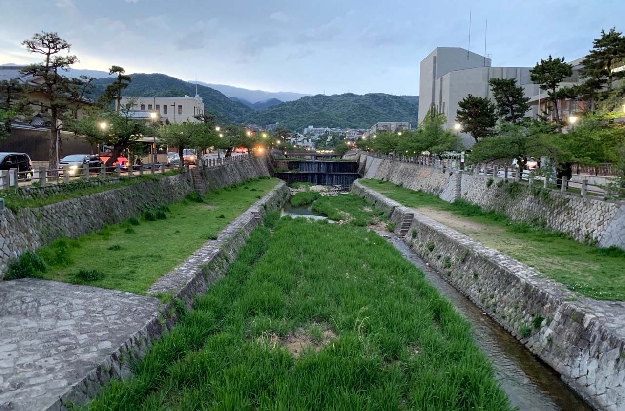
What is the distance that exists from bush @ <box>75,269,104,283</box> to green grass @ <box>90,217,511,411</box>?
9.00 ft

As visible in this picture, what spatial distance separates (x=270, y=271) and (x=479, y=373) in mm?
8095

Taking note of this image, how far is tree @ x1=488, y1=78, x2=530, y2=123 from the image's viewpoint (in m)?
45.2

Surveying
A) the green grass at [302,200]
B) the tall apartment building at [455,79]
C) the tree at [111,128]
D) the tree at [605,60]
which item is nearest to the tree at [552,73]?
the tree at [605,60]

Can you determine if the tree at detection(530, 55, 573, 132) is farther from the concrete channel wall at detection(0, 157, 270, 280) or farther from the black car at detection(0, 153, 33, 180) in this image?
the black car at detection(0, 153, 33, 180)

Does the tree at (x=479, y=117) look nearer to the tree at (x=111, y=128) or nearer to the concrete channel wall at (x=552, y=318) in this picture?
the concrete channel wall at (x=552, y=318)

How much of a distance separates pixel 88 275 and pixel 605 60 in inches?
1393

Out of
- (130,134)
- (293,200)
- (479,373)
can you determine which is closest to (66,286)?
(479,373)

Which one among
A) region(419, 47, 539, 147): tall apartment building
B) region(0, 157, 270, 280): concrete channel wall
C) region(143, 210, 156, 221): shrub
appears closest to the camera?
region(0, 157, 270, 280): concrete channel wall

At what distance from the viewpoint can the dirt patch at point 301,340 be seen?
9.58m

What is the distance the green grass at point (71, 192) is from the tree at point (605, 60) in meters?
30.6

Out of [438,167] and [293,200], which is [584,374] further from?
[293,200]

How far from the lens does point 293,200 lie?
4538 cm

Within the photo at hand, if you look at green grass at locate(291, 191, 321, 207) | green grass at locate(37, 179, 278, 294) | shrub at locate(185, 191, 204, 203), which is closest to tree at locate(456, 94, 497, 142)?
green grass at locate(291, 191, 321, 207)

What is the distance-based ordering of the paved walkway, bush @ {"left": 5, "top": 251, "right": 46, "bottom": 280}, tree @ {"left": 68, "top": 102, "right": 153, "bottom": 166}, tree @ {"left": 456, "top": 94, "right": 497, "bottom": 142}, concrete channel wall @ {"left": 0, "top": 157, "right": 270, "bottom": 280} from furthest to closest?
tree @ {"left": 456, "top": 94, "right": 497, "bottom": 142} < tree @ {"left": 68, "top": 102, "right": 153, "bottom": 166} < concrete channel wall @ {"left": 0, "top": 157, "right": 270, "bottom": 280} < bush @ {"left": 5, "top": 251, "right": 46, "bottom": 280} < the paved walkway
